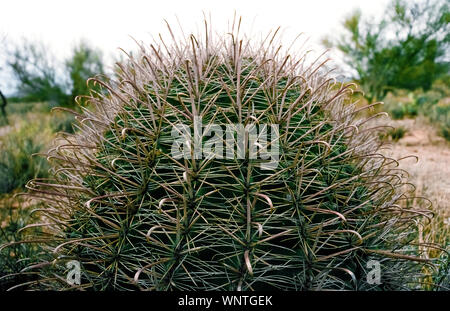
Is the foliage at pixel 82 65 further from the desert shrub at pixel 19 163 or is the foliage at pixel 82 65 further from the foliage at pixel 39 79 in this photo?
the desert shrub at pixel 19 163

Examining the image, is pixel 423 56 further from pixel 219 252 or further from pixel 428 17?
pixel 219 252

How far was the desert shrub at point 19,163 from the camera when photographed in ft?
13.5

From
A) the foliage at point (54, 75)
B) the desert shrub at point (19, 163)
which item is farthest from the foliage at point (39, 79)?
the desert shrub at point (19, 163)

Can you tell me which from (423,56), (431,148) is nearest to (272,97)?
(431,148)

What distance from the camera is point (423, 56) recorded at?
1212 centimetres

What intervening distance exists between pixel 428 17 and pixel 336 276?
11260 millimetres

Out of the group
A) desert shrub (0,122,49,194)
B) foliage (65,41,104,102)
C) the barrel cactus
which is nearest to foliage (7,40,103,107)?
foliage (65,41,104,102)

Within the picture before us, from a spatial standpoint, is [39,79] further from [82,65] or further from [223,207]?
[223,207]

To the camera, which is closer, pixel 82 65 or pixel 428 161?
pixel 428 161

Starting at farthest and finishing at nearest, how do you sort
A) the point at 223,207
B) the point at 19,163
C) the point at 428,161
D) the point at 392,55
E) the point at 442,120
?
the point at 392,55 < the point at 442,120 < the point at 428,161 < the point at 19,163 < the point at 223,207

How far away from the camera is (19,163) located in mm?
4805

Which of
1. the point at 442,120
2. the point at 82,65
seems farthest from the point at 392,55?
the point at 82,65

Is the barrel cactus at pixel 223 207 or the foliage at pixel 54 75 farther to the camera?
the foliage at pixel 54 75

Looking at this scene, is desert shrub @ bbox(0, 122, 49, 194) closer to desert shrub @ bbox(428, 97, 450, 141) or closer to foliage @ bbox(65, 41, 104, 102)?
foliage @ bbox(65, 41, 104, 102)
